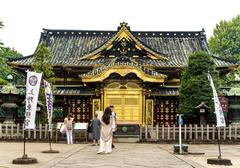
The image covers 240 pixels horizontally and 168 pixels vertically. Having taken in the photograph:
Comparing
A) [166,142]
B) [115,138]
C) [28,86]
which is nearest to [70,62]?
[115,138]

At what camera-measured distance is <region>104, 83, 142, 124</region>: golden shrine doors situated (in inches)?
1353

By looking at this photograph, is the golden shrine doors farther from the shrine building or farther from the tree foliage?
the tree foliage

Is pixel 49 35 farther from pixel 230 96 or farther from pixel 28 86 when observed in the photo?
pixel 28 86

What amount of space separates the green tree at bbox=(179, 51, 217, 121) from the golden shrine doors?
4.57 meters

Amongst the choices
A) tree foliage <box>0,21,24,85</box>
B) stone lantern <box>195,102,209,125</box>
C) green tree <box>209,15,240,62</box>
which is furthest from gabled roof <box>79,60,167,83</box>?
green tree <box>209,15,240,62</box>

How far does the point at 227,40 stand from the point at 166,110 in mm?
37155

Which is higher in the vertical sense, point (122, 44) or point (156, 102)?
point (122, 44)

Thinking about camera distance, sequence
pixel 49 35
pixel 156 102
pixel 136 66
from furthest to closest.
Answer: pixel 49 35 → pixel 156 102 → pixel 136 66

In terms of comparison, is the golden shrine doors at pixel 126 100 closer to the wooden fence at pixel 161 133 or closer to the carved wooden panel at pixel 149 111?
the carved wooden panel at pixel 149 111

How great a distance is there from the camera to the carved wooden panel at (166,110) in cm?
3588

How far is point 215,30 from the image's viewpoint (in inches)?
2872

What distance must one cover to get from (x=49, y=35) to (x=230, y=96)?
61.0 ft

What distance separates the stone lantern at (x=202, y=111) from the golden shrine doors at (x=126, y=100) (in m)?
5.98

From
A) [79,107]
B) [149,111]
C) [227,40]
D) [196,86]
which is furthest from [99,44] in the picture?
[227,40]
